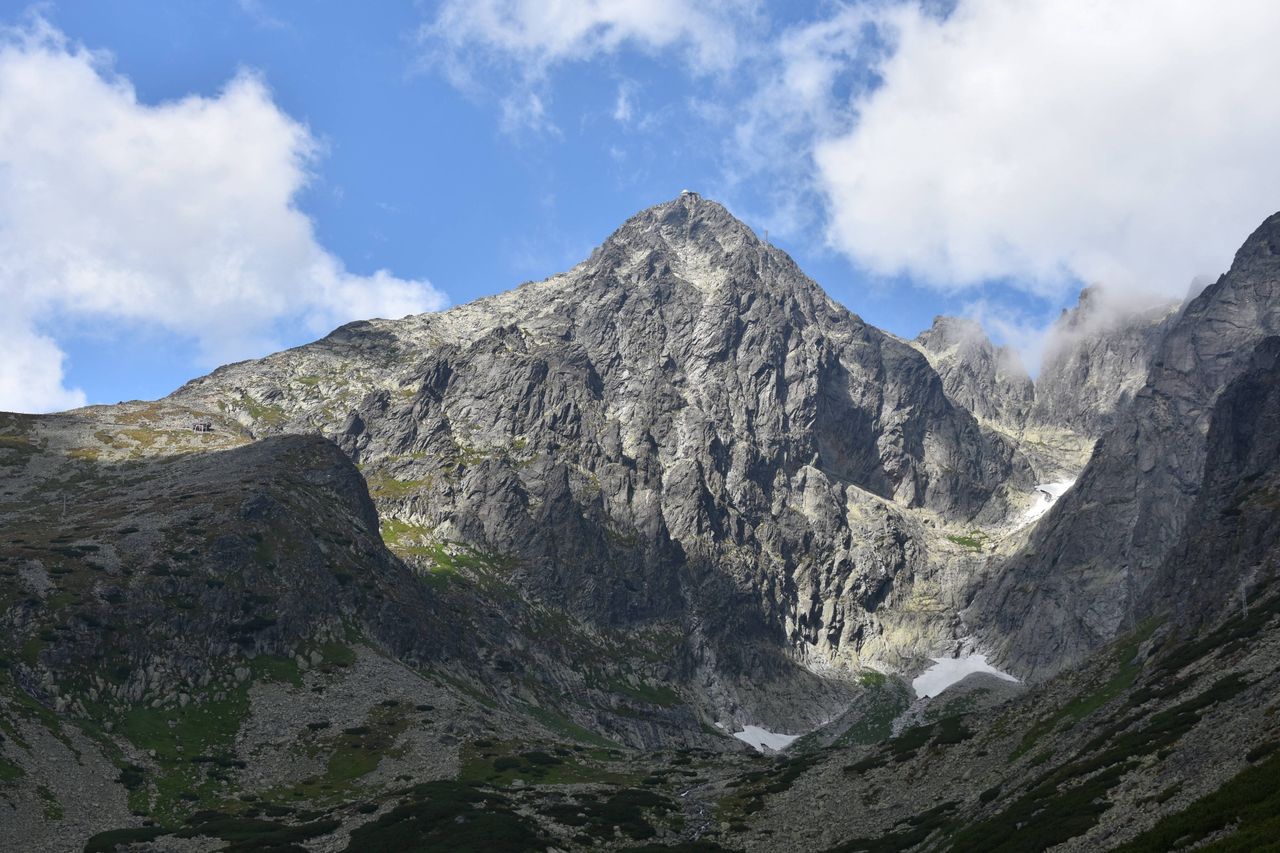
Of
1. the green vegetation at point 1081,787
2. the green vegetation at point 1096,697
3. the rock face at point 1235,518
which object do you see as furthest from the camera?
the rock face at point 1235,518

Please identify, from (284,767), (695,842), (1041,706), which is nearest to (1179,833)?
(695,842)

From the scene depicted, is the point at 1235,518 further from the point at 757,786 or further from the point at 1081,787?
the point at 1081,787

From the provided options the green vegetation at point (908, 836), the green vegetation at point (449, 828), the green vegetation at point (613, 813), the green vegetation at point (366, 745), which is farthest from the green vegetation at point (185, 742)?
the green vegetation at point (908, 836)

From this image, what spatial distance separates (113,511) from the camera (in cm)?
17175

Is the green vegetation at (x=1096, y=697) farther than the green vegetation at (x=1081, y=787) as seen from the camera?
Yes

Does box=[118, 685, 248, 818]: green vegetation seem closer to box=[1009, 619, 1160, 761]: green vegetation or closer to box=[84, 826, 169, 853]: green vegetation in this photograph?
box=[84, 826, 169, 853]: green vegetation

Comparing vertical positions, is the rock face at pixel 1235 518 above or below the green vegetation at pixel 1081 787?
above

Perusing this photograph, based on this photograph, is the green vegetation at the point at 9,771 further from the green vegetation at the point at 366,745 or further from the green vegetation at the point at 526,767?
the green vegetation at the point at 526,767

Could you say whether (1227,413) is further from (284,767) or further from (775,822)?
(284,767)

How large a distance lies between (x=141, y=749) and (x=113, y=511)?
7973 cm

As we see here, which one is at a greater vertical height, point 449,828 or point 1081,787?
point 449,828

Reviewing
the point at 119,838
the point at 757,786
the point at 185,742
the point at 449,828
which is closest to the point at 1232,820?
the point at 449,828

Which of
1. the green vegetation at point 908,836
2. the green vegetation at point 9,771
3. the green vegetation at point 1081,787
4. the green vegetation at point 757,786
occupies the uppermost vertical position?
the green vegetation at point 9,771

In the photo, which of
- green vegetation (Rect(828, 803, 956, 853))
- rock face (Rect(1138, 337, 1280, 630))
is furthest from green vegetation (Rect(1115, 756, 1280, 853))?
rock face (Rect(1138, 337, 1280, 630))
